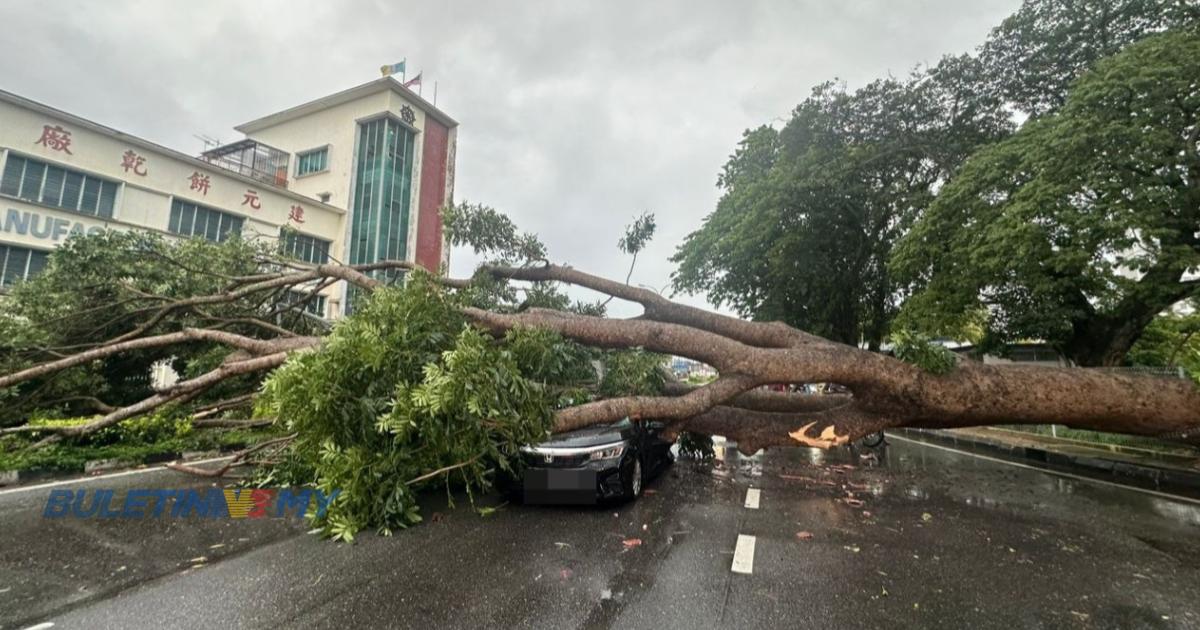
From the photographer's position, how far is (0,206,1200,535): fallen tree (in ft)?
13.4

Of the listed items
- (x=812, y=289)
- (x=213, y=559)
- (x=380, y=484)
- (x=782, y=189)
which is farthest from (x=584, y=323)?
(x=812, y=289)

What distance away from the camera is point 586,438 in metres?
5.25

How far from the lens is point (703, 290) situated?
1873 centimetres

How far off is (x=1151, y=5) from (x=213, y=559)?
17.3 meters

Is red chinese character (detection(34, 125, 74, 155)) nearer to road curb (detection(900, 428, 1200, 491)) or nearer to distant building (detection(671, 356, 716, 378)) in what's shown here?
distant building (detection(671, 356, 716, 378))

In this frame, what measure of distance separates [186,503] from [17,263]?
48.8ft

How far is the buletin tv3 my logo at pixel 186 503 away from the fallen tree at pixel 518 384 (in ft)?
0.95

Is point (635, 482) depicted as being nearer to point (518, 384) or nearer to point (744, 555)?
point (744, 555)

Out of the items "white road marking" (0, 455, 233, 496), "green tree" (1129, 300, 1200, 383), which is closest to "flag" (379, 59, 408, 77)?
"white road marking" (0, 455, 233, 496)

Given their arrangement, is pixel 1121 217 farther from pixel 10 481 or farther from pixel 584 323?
pixel 10 481

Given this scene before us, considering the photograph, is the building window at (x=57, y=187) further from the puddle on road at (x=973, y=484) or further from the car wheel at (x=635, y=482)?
the puddle on road at (x=973, y=484)

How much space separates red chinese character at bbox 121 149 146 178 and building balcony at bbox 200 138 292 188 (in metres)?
7.63

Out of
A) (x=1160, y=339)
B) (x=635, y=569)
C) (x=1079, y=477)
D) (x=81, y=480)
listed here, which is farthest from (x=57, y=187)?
(x=1160, y=339)

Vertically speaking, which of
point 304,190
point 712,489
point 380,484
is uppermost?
point 304,190
